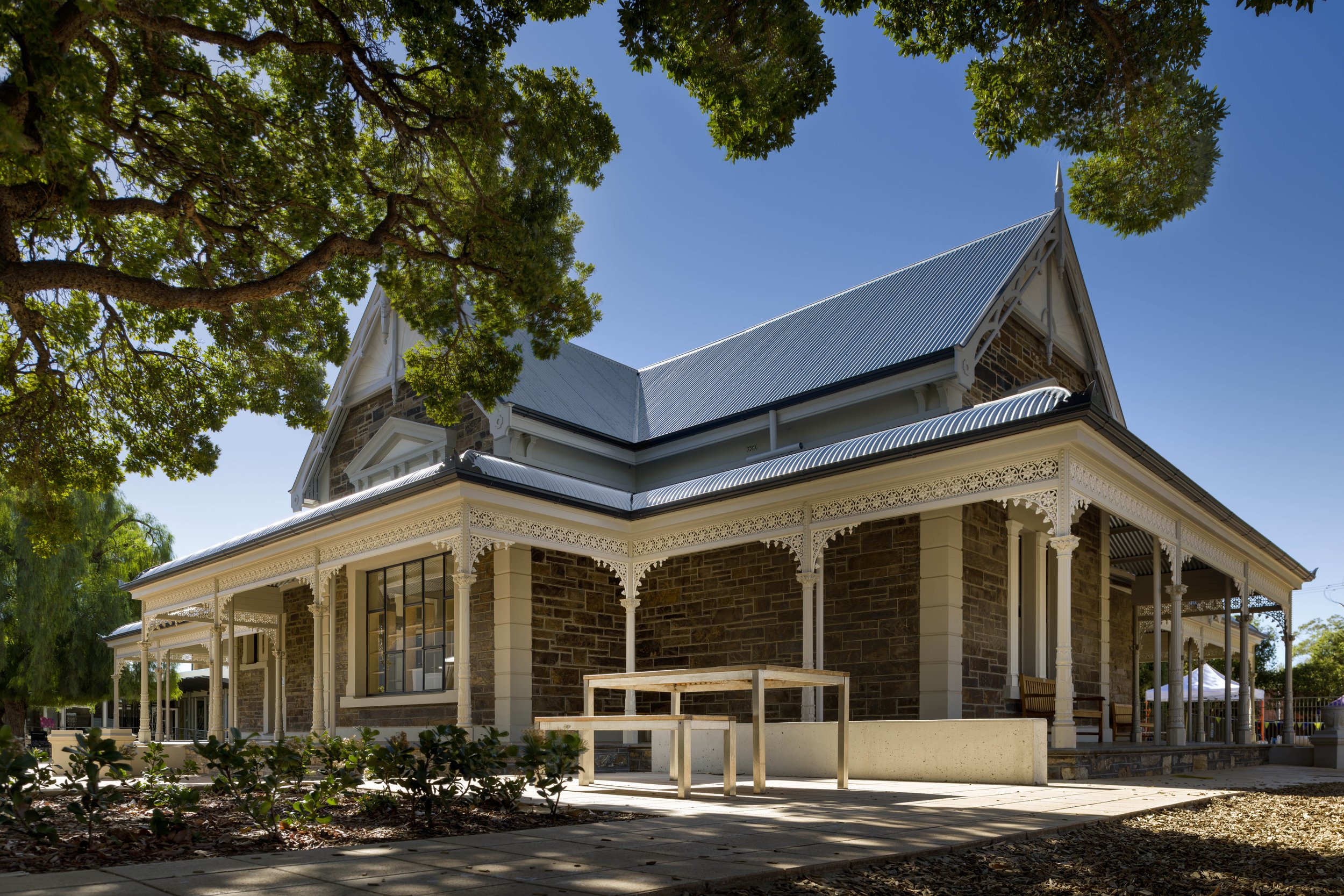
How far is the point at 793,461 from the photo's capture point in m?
12.0

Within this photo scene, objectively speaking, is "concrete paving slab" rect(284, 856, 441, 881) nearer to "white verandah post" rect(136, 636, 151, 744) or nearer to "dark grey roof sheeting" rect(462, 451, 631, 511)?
"dark grey roof sheeting" rect(462, 451, 631, 511)

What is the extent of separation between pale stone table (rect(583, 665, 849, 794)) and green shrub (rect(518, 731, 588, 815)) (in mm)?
1413

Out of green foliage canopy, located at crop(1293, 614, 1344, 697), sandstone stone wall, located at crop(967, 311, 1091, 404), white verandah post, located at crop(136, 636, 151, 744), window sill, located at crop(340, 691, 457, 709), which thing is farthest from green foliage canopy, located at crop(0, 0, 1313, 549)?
green foliage canopy, located at crop(1293, 614, 1344, 697)

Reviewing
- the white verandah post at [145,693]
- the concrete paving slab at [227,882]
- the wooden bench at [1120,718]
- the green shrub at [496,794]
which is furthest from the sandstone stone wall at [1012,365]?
the white verandah post at [145,693]

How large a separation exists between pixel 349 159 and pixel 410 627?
7485 mm

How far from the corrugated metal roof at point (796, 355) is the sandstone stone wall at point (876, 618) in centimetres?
251

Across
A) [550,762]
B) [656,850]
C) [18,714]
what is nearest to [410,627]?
[550,762]

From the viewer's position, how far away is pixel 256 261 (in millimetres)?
10000

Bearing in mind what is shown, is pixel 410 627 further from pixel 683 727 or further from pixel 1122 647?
pixel 1122 647

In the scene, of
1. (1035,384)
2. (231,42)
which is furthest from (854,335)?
(231,42)

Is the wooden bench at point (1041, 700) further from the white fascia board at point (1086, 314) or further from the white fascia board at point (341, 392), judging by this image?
the white fascia board at point (341, 392)

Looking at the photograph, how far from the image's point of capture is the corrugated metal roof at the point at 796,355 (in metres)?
14.3

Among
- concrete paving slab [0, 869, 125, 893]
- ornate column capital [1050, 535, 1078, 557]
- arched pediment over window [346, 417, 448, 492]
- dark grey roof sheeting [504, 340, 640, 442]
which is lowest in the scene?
concrete paving slab [0, 869, 125, 893]

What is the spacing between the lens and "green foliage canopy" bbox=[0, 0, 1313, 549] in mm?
7016
